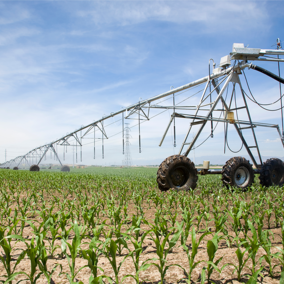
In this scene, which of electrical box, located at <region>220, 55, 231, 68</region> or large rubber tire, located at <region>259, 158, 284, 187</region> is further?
electrical box, located at <region>220, 55, 231, 68</region>

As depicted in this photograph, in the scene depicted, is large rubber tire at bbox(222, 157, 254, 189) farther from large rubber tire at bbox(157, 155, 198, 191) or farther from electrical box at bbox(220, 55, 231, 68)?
electrical box at bbox(220, 55, 231, 68)

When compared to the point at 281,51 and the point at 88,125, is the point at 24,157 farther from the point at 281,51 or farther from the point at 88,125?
the point at 281,51

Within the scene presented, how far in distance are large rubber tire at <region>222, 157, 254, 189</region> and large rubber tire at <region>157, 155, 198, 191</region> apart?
1.19 meters

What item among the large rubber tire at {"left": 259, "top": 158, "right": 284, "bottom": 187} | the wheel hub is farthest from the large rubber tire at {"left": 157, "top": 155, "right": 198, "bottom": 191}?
the large rubber tire at {"left": 259, "top": 158, "right": 284, "bottom": 187}

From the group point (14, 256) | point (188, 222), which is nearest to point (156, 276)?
point (188, 222)

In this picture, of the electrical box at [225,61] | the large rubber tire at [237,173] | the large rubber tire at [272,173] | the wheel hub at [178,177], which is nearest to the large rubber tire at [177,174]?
the wheel hub at [178,177]

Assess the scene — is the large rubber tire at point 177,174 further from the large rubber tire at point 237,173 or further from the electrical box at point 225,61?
the electrical box at point 225,61

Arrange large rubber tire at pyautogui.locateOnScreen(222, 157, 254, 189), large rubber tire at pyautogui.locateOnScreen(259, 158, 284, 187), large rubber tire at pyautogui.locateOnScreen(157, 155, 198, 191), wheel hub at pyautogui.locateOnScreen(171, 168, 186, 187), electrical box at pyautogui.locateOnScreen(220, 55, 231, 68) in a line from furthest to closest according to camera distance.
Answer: electrical box at pyautogui.locateOnScreen(220, 55, 231, 68) < large rubber tire at pyautogui.locateOnScreen(259, 158, 284, 187) < large rubber tire at pyautogui.locateOnScreen(222, 157, 254, 189) < wheel hub at pyautogui.locateOnScreen(171, 168, 186, 187) < large rubber tire at pyautogui.locateOnScreen(157, 155, 198, 191)

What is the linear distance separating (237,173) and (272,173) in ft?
5.79

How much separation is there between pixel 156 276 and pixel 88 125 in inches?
670

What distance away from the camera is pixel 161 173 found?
709cm

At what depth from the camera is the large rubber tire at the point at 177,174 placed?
704 cm

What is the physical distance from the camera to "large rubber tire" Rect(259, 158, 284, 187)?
839 cm

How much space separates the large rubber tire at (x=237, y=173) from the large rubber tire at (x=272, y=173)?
0.70m
